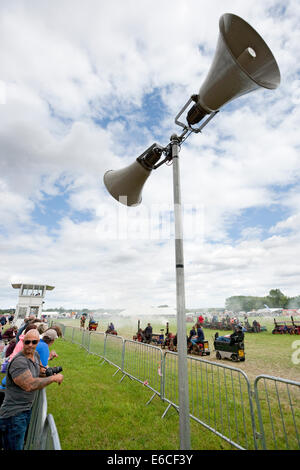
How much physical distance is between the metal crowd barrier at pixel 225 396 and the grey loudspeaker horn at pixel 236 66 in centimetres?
342

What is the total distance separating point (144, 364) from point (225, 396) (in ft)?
7.71

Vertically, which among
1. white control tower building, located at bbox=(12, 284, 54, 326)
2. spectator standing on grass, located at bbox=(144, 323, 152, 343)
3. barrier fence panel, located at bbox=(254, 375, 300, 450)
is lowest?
barrier fence panel, located at bbox=(254, 375, 300, 450)

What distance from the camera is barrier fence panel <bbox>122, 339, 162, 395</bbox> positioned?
19.8 ft

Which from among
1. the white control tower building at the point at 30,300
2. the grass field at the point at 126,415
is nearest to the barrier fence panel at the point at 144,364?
the grass field at the point at 126,415

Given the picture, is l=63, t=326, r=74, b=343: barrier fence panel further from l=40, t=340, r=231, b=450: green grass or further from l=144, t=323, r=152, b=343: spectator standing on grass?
l=40, t=340, r=231, b=450: green grass

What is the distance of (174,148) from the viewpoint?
2785mm

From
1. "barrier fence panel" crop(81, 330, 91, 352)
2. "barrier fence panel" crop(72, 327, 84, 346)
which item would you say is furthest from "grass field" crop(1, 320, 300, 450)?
"barrier fence panel" crop(72, 327, 84, 346)

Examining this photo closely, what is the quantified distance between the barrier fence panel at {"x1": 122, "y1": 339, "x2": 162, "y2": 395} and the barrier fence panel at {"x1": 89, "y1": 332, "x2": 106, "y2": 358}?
2.64 m

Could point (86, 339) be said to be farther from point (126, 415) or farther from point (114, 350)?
point (126, 415)

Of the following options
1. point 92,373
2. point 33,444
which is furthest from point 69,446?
point 92,373

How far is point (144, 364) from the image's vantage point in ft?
22.2

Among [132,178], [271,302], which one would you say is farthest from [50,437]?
[271,302]
